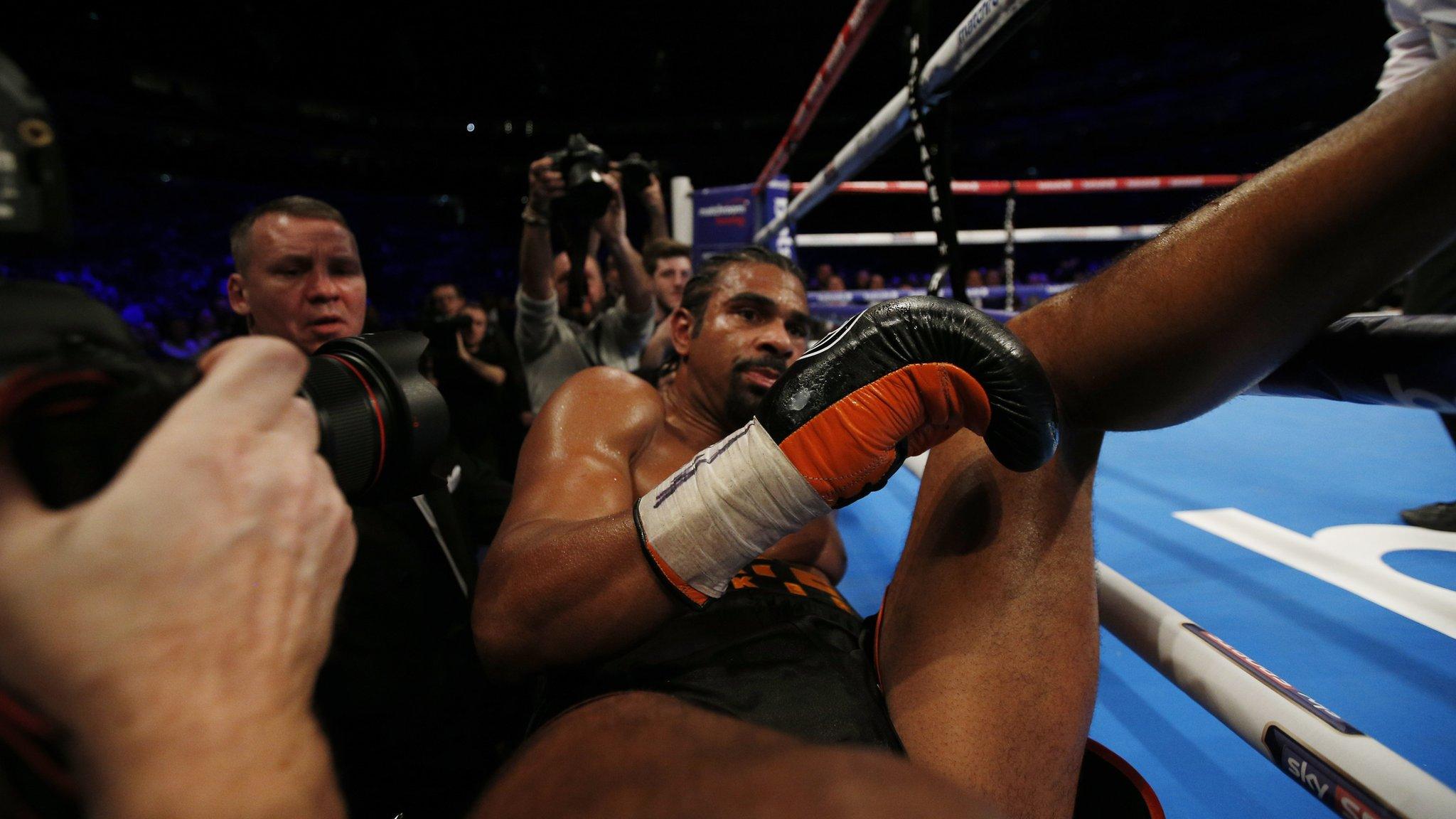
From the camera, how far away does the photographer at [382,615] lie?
41.9 inches

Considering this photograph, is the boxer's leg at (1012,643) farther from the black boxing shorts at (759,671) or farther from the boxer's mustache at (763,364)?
the boxer's mustache at (763,364)

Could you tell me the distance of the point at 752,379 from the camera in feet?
4.56

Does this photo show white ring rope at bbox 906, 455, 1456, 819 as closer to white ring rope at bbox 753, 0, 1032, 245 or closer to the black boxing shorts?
the black boxing shorts

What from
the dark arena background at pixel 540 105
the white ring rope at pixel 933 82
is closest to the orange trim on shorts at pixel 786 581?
the white ring rope at pixel 933 82

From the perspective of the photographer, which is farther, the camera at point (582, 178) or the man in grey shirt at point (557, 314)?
the man in grey shirt at point (557, 314)

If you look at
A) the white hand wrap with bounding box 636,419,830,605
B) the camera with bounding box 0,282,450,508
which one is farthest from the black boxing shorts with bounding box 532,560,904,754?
the camera with bounding box 0,282,450,508

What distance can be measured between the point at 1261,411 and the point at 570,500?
3445mm

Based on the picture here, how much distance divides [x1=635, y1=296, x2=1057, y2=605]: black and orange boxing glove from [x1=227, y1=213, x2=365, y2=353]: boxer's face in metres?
1.06

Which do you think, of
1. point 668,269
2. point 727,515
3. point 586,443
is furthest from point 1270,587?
point 668,269

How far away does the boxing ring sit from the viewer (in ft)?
2.23

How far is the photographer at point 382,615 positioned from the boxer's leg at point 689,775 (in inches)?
19.4

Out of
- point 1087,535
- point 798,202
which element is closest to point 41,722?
point 1087,535

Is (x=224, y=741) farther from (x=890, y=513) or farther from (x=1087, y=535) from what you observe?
(x=890, y=513)

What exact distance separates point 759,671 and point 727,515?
1.07 ft
